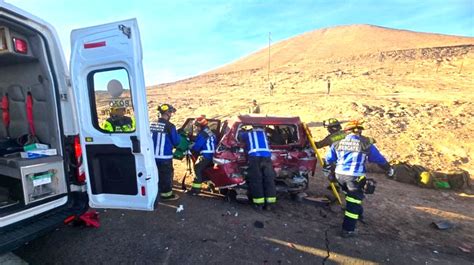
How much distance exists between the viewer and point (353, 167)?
5074mm

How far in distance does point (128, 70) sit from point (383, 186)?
645cm

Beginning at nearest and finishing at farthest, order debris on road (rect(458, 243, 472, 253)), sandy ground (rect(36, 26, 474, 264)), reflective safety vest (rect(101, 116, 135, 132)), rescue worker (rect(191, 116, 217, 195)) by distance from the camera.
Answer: reflective safety vest (rect(101, 116, 135, 132)) < sandy ground (rect(36, 26, 474, 264)) < debris on road (rect(458, 243, 472, 253)) < rescue worker (rect(191, 116, 217, 195))

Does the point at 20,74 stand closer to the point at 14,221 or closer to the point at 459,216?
the point at 14,221

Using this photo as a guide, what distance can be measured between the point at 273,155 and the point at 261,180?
681 millimetres

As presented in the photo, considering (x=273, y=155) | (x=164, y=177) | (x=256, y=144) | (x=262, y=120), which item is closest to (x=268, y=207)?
(x=273, y=155)

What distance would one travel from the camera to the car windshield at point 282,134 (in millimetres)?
6625

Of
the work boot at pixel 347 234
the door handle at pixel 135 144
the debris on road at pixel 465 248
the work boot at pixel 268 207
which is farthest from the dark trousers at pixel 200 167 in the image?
the debris on road at pixel 465 248

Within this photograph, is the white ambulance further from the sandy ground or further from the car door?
the sandy ground

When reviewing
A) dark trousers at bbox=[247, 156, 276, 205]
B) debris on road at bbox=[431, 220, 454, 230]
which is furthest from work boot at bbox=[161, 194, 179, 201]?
debris on road at bbox=[431, 220, 454, 230]

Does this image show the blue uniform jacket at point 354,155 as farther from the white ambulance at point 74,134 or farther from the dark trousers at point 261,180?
the white ambulance at point 74,134

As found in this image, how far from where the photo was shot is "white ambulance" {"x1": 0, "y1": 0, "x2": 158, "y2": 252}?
10.9ft

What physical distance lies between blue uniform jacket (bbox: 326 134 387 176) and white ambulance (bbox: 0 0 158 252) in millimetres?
2890

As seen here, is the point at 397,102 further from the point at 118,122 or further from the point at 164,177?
the point at 118,122

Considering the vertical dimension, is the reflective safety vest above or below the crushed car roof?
above
